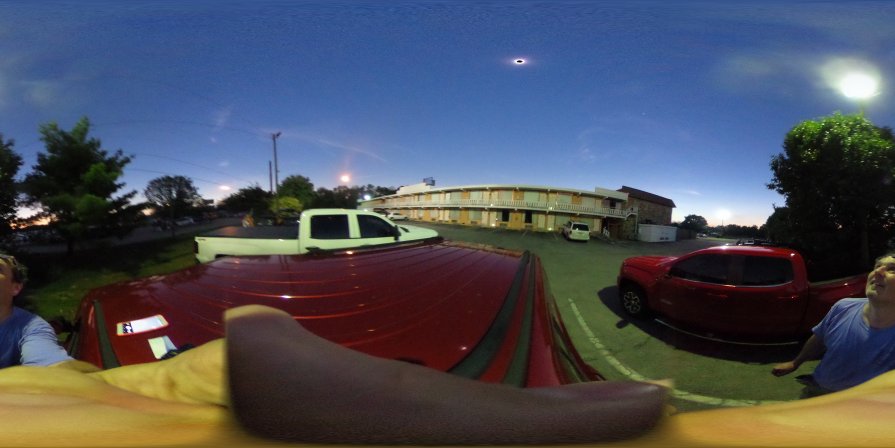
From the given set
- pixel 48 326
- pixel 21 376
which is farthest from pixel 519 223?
pixel 48 326

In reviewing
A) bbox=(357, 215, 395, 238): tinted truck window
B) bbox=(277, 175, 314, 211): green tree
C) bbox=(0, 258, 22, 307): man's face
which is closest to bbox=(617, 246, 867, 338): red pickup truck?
bbox=(357, 215, 395, 238): tinted truck window

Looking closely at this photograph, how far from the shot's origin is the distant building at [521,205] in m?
1.14

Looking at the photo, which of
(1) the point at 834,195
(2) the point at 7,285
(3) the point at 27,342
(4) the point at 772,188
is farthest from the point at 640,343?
(2) the point at 7,285

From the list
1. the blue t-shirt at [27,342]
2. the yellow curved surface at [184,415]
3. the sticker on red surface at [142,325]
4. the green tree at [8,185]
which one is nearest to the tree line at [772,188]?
the green tree at [8,185]

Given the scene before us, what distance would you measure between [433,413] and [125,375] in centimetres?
60

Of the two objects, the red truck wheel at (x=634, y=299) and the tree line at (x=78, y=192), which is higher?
the tree line at (x=78, y=192)

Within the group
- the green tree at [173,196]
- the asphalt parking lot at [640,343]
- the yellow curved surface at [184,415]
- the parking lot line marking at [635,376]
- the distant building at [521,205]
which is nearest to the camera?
the yellow curved surface at [184,415]

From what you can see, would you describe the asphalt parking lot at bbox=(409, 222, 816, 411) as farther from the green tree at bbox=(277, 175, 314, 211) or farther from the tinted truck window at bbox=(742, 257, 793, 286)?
the green tree at bbox=(277, 175, 314, 211)

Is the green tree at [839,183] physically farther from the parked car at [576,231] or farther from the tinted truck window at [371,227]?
the tinted truck window at [371,227]

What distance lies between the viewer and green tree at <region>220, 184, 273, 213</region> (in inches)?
39.3

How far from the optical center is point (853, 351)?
824mm

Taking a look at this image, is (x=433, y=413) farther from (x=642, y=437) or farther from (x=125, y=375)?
(x=125, y=375)

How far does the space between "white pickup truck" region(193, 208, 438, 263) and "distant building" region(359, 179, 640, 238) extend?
11cm

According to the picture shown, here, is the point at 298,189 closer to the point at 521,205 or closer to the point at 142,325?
the point at 142,325
